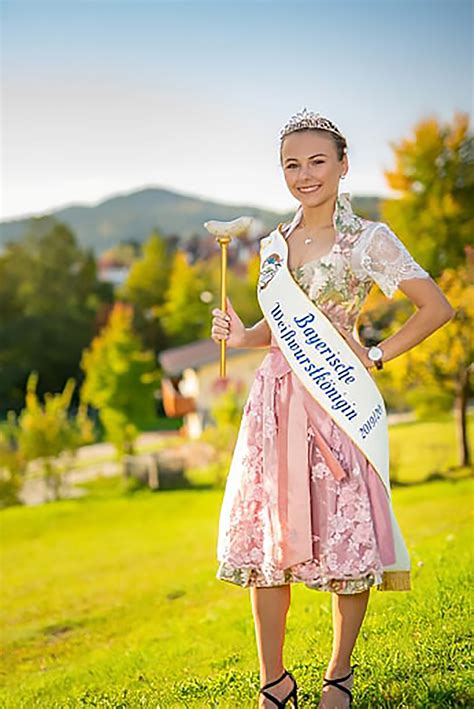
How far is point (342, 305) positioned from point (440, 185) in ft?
61.5

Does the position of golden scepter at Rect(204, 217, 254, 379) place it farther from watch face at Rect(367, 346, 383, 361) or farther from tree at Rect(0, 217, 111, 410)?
tree at Rect(0, 217, 111, 410)

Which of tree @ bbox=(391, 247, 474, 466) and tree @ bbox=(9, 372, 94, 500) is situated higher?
tree @ bbox=(391, 247, 474, 466)

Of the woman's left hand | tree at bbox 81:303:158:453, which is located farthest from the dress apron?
tree at bbox 81:303:158:453

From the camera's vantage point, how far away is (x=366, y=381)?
11.1ft

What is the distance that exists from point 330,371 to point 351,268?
1.05ft

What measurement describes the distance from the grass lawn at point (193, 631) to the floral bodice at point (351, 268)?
1.22 meters

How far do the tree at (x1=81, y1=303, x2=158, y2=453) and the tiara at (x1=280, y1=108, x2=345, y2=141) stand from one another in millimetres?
23575

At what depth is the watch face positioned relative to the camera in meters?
3.29

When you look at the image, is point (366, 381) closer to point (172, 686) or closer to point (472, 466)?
point (172, 686)

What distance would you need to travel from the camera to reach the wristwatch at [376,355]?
329 cm

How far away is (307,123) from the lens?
3.31 m

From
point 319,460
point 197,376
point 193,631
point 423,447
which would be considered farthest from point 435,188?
point 319,460

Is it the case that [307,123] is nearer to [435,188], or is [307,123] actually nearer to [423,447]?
[423,447]

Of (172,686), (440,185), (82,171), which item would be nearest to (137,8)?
(440,185)
